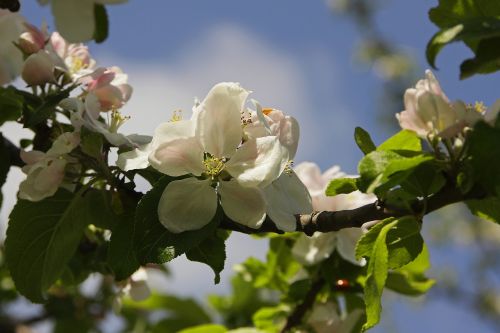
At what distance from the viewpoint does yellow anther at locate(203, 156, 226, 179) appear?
113 centimetres

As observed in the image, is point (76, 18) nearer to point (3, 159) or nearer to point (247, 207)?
point (247, 207)

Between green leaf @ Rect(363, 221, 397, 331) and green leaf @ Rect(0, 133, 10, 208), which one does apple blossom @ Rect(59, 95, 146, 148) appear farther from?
green leaf @ Rect(363, 221, 397, 331)

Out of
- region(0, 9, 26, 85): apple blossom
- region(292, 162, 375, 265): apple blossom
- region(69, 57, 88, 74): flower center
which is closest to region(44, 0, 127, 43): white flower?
region(0, 9, 26, 85): apple blossom

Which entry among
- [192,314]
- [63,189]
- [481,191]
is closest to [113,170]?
[63,189]

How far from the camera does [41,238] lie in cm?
132

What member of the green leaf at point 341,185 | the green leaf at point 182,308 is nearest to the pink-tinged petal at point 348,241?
the green leaf at point 341,185

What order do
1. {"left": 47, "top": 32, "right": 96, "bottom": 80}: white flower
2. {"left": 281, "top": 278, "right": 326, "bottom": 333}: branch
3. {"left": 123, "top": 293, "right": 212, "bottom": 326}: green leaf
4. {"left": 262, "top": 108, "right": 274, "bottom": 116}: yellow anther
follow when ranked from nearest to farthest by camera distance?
{"left": 262, "top": 108, "right": 274, "bottom": 116}: yellow anther < {"left": 47, "top": 32, "right": 96, "bottom": 80}: white flower < {"left": 281, "top": 278, "right": 326, "bottom": 333}: branch < {"left": 123, "top": 293, "right": 212, "bottom": 326}: green leaf

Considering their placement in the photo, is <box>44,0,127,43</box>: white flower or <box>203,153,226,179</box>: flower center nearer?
<box>44,0,127,43</box>: white flower

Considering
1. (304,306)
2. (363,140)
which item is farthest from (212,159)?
(304,306)

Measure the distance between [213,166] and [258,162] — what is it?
0.08m

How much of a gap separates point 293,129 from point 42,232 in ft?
1.57

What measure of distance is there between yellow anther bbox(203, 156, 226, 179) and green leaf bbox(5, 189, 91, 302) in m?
0.30

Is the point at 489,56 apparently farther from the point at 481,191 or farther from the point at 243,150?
the point at 243,150

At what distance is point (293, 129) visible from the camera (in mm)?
1242
